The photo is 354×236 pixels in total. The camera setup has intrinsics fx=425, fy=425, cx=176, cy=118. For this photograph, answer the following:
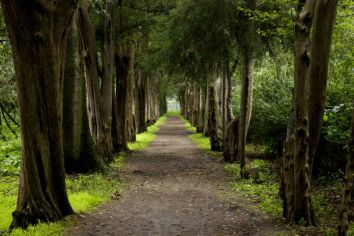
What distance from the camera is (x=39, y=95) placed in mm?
7062

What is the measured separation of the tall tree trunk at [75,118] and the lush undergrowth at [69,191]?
22.6 inches

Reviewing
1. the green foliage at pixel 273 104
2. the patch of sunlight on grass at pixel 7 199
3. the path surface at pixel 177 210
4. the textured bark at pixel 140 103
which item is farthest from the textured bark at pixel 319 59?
the textured bark at pixel 140 103

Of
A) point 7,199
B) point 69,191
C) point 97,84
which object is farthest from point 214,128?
point 7,199

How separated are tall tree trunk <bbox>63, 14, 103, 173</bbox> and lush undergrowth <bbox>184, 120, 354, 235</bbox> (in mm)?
4488

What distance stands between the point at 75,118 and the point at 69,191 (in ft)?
9.51

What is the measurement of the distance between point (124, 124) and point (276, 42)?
1016 centimetres

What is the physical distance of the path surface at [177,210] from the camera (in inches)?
293

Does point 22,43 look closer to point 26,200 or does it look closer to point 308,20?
point 26,200

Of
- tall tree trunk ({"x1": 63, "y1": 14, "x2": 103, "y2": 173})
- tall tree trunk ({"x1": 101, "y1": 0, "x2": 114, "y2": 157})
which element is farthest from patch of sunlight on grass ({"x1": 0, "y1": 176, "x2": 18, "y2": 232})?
tall tree trunk ({"x1": 101, "y1": 0, "x2": 114, "y2": 157})

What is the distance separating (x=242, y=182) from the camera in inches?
480

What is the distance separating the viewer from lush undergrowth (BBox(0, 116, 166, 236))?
705 cm

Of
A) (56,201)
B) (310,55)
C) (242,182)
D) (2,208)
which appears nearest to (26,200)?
(56,201)

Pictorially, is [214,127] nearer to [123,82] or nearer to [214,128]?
[214,128]

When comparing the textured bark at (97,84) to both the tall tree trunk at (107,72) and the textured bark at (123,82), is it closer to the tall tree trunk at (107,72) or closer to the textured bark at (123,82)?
the tall tree trunk at (107,72)
